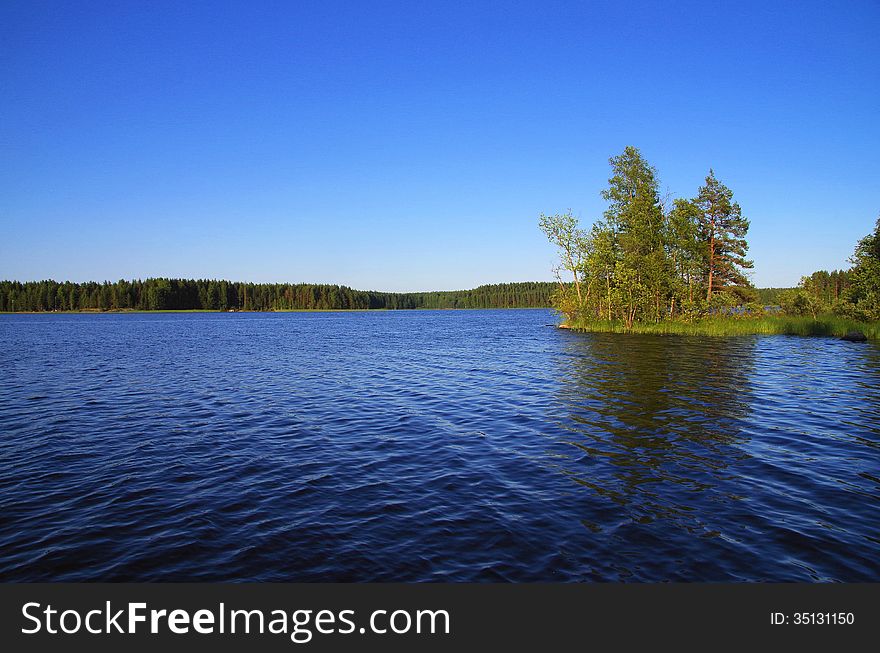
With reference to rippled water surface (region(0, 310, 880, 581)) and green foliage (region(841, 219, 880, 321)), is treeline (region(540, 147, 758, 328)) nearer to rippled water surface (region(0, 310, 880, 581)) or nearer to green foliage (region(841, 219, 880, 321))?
green foliage (region(841, 219, 880, 321))

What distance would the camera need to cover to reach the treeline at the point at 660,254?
208 feet

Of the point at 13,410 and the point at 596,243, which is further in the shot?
the point at 596,243

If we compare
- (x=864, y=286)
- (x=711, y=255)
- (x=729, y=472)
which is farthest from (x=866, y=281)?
(x=729, y=472)

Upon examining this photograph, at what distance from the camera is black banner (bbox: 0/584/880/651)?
6355 millimetres

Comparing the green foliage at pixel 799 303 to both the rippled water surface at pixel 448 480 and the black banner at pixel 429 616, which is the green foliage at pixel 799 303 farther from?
the black banner at pixel 429 616

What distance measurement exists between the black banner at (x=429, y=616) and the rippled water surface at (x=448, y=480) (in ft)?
2.01

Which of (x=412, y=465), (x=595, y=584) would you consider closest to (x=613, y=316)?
(x=412, y=465)

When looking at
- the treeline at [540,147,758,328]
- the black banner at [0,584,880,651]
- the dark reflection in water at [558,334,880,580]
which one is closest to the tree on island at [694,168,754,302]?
the treeline at [540,147,758,328]

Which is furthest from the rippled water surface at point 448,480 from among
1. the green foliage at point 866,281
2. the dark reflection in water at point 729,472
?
the green foliage at point 866,281

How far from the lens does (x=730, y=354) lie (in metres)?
40.7

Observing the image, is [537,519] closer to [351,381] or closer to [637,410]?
[637,410]

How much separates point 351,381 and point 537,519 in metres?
22.0

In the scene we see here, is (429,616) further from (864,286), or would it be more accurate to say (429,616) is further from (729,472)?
(864,286)

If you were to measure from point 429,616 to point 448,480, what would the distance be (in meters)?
6.19
